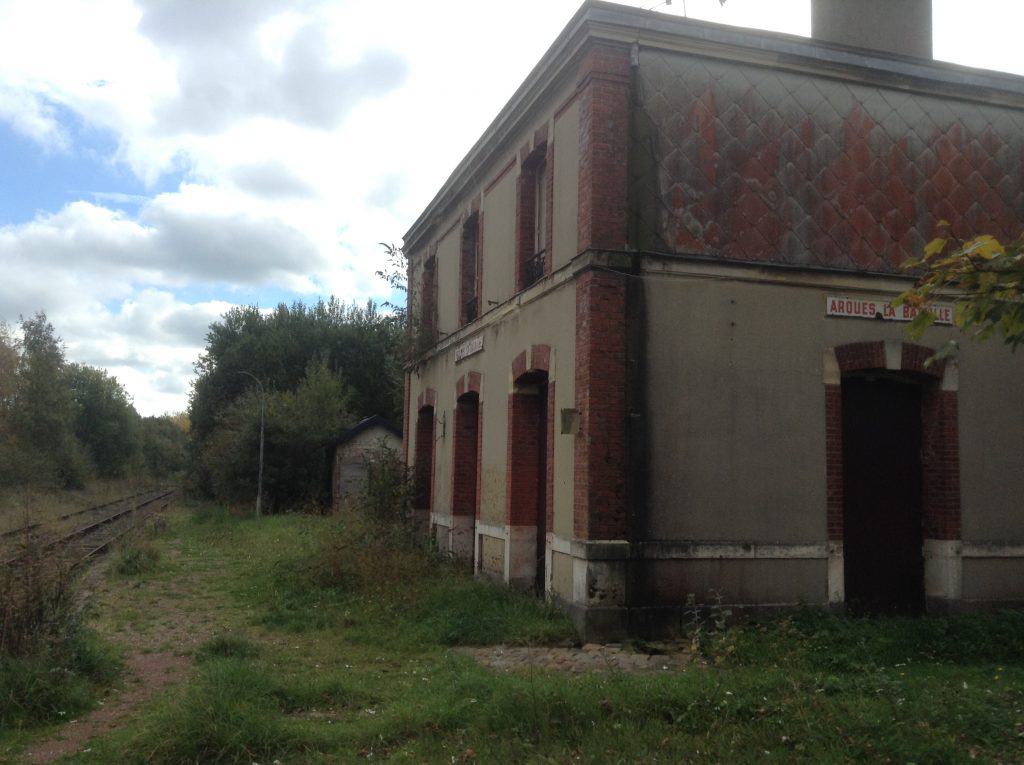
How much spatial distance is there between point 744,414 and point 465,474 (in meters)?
Result: 6.37

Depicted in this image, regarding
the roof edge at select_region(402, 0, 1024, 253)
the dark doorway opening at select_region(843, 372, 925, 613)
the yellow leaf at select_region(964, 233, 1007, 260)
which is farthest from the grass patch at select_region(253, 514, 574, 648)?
the roof edge at select_region(402, 0, 1024, 253)

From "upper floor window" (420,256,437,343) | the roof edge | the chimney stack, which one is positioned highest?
the chimney stack

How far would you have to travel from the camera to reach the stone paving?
8.34 metres

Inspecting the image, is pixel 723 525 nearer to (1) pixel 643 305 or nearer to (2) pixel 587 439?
(2) pixel 587 439

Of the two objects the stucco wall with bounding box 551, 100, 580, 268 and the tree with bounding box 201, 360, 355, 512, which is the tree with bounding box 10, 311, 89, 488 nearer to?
the tree with bounding box 201, 360, 355, 512

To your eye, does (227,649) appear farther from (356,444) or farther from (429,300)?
(356,444)

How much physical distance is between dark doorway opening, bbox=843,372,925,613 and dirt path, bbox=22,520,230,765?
7805mm

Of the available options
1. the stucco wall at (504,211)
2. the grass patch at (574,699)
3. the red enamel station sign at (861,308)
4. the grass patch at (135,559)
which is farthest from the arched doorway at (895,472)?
the grass patch at (135,559)

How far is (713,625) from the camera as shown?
32.6 feet

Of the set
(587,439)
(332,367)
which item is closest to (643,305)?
(587,439)

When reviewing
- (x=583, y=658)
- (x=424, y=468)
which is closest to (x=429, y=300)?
(x=424, y=468)

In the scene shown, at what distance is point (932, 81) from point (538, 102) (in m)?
5.11

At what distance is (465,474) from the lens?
51.1ft

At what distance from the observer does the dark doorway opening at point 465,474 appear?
50.2 feet
